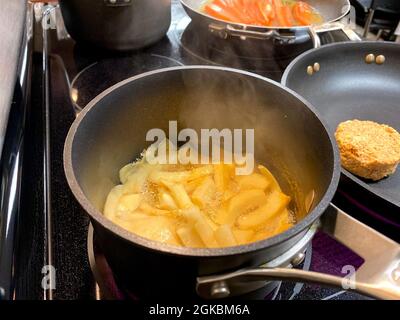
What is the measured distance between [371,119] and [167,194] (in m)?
0.63

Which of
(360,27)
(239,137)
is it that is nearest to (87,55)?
(239,137)

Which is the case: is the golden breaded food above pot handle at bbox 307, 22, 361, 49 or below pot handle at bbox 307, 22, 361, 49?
below

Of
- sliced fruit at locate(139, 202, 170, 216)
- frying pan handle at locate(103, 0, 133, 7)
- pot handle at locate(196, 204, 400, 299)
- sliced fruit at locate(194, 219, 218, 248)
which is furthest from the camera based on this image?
frying pan handle at locate(103, 0, 133, 7)

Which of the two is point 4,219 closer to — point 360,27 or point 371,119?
point 371,119

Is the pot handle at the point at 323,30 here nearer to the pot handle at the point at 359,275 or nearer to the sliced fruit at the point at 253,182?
the sliced fruit at the point at 253,182

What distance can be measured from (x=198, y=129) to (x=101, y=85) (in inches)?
15.3

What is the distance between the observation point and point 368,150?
87cm

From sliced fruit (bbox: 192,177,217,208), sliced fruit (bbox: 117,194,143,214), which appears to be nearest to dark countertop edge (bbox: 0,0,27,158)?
sliced fruit (bbox: 117,194,143,214)

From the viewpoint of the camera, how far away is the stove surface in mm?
712

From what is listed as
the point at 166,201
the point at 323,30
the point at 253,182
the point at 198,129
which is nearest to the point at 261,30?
the point at 323,30

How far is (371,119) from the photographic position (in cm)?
105

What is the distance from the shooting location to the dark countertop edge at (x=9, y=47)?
2.54 ft

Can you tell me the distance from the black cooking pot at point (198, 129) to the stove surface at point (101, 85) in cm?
11

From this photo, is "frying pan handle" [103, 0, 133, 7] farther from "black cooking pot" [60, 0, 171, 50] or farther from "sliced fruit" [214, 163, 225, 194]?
"sliced fruit" [214, 163, 225, 194]
